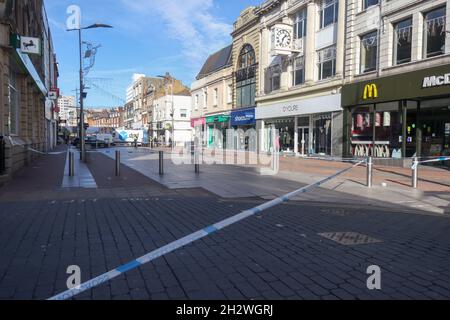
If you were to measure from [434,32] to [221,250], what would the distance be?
57.6 ft

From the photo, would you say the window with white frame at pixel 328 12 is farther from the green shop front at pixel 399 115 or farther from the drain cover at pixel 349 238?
the drain cover at pixel 349 238

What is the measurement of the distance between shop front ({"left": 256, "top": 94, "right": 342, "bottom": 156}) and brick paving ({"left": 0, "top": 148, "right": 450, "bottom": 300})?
16.4m

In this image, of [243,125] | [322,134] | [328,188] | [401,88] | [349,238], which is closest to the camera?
[349,238]

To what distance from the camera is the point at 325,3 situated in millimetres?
26219

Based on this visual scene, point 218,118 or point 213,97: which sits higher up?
point 213,97

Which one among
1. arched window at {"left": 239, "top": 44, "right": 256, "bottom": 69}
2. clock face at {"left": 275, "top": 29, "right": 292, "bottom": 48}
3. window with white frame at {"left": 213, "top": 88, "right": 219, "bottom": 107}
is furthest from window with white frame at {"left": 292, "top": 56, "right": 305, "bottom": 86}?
window with white frame at {"left": 213, "top": 88, "right": 219, "bottom": 107}

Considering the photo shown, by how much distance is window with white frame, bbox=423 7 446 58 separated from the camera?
1784 centimetres

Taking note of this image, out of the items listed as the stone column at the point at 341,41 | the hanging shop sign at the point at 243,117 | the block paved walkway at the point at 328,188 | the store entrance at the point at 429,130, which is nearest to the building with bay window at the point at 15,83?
the block paved walkway at the point at 328,188

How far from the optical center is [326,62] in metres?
26.1

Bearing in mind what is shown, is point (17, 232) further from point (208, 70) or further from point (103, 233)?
point (208, 70)

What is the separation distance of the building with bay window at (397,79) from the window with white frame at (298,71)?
5.22 m

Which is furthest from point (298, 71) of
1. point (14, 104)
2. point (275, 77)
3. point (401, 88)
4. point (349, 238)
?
point (349, 238)

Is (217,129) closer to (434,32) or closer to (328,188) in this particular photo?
(434,32)

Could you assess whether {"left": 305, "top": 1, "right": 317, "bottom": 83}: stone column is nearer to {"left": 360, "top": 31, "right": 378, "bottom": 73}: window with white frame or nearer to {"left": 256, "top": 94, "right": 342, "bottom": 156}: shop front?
{"left": 256, "top": 94, "right": 342, "bottom": 156}: shop front
